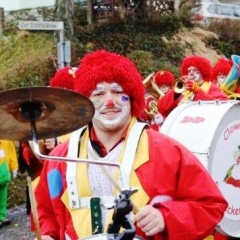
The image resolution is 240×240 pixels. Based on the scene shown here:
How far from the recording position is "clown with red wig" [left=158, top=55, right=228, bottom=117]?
6547 mm

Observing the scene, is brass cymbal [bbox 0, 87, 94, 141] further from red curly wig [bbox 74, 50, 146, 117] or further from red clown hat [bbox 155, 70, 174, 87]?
red clown hat [bbox 155, 70, 174, 87]

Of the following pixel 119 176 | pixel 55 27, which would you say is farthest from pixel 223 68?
pixel 119 176

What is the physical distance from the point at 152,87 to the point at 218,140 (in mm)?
4359

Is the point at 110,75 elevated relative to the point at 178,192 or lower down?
elevated

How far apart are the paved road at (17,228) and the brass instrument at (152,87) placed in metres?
2.39

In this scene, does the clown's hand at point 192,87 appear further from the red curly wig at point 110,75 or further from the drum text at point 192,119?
the red curly wig at point 110,75

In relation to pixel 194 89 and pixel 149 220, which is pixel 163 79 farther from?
pixel 149 220

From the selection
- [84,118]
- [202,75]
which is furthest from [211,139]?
[202,75]

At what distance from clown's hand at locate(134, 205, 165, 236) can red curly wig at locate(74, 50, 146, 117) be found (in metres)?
0.56

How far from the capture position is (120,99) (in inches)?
110

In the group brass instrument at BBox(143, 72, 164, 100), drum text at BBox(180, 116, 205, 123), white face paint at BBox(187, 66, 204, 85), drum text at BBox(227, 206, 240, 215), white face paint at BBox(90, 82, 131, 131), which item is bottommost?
brass instrument at BBox(143, 72, 164, 100)

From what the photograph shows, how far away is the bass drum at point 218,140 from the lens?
179 inches

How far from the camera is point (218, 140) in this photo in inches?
182

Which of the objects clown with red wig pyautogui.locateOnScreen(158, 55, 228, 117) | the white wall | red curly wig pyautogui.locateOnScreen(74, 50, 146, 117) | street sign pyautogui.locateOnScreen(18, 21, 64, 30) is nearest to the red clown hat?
clown with red wig pyautogui.locateOnScreen(158, 55, 228, 117)
